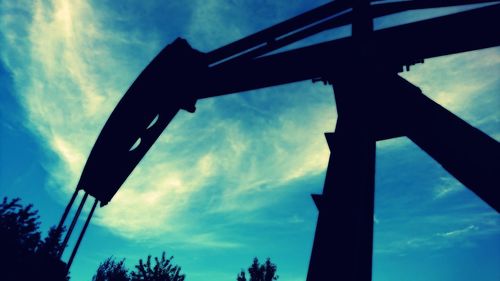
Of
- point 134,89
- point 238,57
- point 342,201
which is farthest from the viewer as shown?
point 134,89

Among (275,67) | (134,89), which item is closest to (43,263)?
(134,89)

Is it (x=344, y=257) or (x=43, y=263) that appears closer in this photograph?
(x=344, y=257)

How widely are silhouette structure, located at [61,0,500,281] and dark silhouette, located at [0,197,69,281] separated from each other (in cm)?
216

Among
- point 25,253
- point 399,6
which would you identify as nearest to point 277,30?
point 399,6

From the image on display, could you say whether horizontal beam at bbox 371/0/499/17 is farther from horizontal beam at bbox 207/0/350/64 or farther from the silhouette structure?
horizontal beam at bbox 207/0/350/64

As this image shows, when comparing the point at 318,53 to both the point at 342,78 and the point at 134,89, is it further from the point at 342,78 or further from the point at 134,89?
the point at 134,89

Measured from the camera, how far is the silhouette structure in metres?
1.35

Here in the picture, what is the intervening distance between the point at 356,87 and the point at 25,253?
3881 millimetres

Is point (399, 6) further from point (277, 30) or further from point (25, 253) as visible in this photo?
point (25, 253)

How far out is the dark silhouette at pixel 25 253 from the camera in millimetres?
3096

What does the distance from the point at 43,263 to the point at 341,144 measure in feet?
12.0

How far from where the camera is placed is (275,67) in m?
2.37

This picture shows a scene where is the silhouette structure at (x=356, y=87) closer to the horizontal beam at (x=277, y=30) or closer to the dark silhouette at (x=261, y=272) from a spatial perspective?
the horizontal beam at (x=277, y=30)

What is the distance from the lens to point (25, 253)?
10.2 feet
